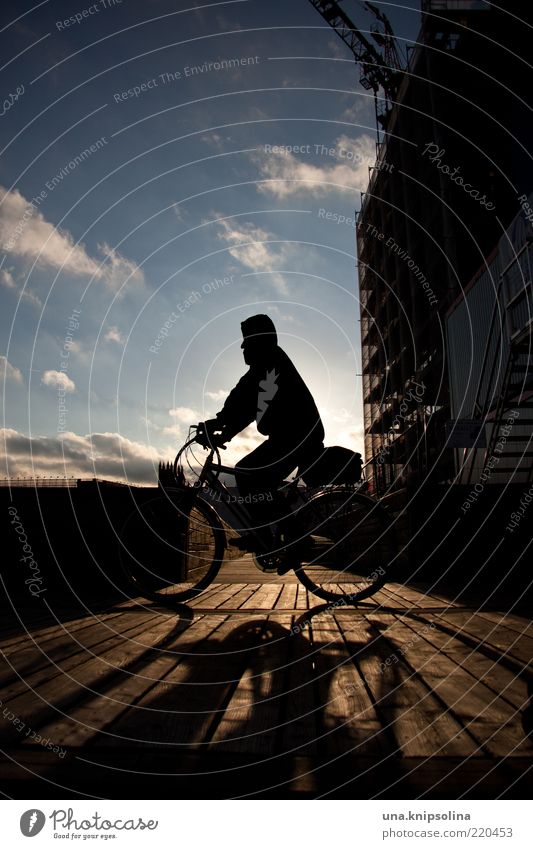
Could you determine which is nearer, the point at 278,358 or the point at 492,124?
the point at 278,358

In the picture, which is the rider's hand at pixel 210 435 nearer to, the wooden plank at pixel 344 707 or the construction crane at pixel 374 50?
the wooden plank at pixel 344 707

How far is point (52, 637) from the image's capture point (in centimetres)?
317

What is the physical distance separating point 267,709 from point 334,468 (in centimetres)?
261

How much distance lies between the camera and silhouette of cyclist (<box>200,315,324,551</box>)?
4340mm

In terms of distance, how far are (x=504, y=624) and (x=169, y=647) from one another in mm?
2379

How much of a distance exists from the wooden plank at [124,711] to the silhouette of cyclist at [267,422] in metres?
1.80

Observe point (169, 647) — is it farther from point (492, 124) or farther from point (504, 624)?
point (492, 124)

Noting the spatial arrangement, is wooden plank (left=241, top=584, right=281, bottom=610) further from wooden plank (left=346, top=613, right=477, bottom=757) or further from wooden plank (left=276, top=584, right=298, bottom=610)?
wooden plank (left=346, top=613, right=477, bottom=757)

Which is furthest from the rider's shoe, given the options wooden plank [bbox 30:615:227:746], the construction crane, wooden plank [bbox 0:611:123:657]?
the construction crane

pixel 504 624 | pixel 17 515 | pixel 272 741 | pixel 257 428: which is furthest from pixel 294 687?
pixel 17 515

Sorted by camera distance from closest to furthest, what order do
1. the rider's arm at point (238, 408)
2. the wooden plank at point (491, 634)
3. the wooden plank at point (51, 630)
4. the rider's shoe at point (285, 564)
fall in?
the wooden plank at point (491, 634) < the wooden plank at point (51, 630) < the rider's shoe at point (285, 564) < the rider's arm at point (238, 408)

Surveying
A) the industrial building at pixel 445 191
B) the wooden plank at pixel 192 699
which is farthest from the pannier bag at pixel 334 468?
the industrial building at pixel 445 191

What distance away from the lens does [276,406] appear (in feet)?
14.8

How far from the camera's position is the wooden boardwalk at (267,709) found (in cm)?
137
